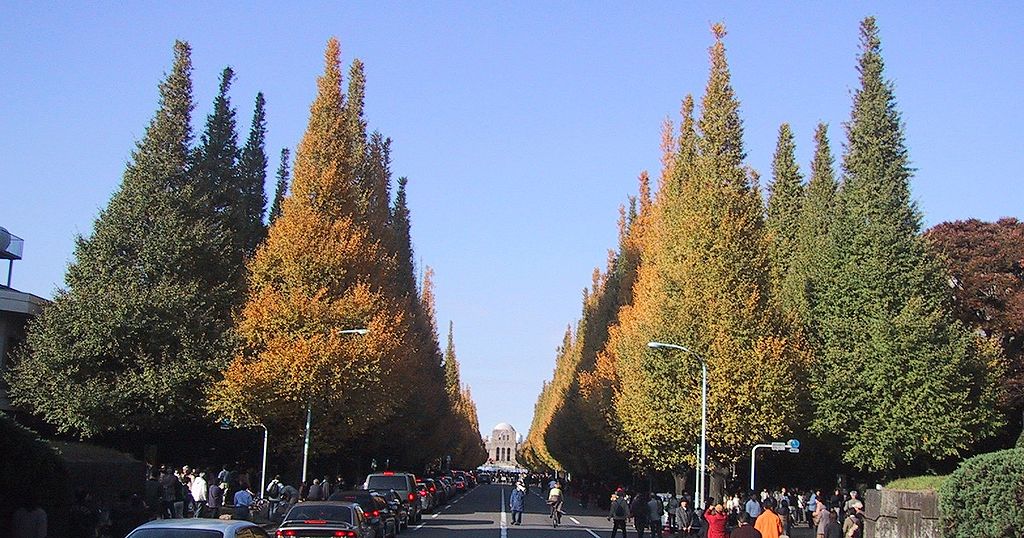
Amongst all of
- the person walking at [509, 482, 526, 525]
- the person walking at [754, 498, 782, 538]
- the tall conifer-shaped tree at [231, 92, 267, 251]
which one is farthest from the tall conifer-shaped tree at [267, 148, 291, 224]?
the person walking at [754, 498, 782, 538]

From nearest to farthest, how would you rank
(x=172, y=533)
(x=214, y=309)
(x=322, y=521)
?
(x=172, y=533)
(x=322, y=521)
(x=214, y=309)

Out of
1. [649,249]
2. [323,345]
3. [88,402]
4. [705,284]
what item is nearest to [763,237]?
[705,284]

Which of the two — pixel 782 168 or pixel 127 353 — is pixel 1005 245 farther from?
pixel 127 353

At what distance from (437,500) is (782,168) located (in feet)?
87.2

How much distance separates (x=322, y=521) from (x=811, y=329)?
29.7 meters

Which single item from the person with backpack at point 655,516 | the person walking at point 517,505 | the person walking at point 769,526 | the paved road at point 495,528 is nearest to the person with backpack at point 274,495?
the paved road at point 495,528

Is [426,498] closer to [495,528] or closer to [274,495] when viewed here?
[495,528]

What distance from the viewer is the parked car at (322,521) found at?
795 inches

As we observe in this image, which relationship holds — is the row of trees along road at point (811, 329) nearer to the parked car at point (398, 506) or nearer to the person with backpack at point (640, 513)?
the person with backpack at point (640, 513)

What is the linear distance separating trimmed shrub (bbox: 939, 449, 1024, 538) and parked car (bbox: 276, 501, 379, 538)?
10.8 m

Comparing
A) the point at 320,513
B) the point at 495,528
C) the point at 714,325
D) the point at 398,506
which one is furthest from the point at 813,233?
the point at 320,513

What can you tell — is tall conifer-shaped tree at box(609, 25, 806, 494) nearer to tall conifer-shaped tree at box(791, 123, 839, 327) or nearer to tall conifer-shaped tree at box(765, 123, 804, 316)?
tall conifer-shaped tree at box(791, 123, 839, 327)

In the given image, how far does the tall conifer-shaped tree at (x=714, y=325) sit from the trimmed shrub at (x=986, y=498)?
836 inches

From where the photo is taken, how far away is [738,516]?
2978 cm
